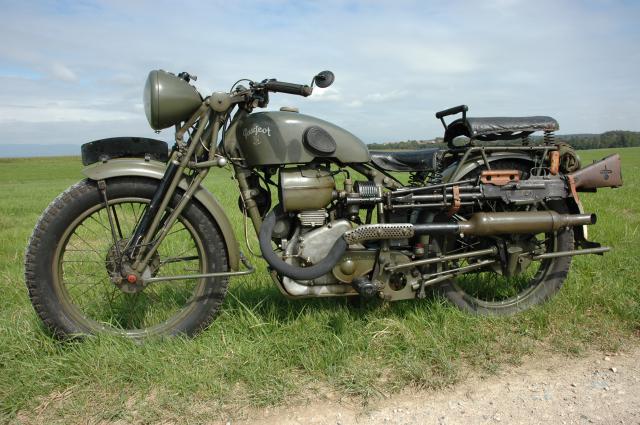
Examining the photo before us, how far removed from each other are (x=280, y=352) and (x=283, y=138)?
1.40 m

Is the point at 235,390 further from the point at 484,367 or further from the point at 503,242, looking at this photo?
the point at 503,242

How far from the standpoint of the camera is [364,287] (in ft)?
10.2

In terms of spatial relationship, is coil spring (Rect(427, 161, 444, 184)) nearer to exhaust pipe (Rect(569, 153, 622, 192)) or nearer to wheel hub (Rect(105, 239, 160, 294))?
exhaust pipe (Rect(569, 153, 622, 192))

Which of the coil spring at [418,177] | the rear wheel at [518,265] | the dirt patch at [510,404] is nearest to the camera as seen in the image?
the dirt patch at [510,404]

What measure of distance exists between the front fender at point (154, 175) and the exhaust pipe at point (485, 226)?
788 mm

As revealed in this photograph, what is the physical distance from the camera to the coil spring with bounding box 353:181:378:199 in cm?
321

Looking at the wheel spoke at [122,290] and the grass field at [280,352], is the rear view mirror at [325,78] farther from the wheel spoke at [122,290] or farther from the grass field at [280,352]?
the grass field at [280,352]

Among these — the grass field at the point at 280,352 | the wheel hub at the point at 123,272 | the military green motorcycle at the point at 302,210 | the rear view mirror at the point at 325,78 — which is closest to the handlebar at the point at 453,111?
the military green motorcycle at the point at 302,210

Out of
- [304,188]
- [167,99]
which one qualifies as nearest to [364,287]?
[304,188]

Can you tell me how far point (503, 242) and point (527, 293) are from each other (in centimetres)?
56

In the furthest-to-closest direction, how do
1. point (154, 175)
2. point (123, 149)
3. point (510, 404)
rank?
point (123, 149) → point (154, 175) → point (510, 404)

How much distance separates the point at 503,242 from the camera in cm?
353

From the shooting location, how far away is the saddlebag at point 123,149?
3000mm

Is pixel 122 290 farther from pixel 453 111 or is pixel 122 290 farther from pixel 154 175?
pixel 453 111
